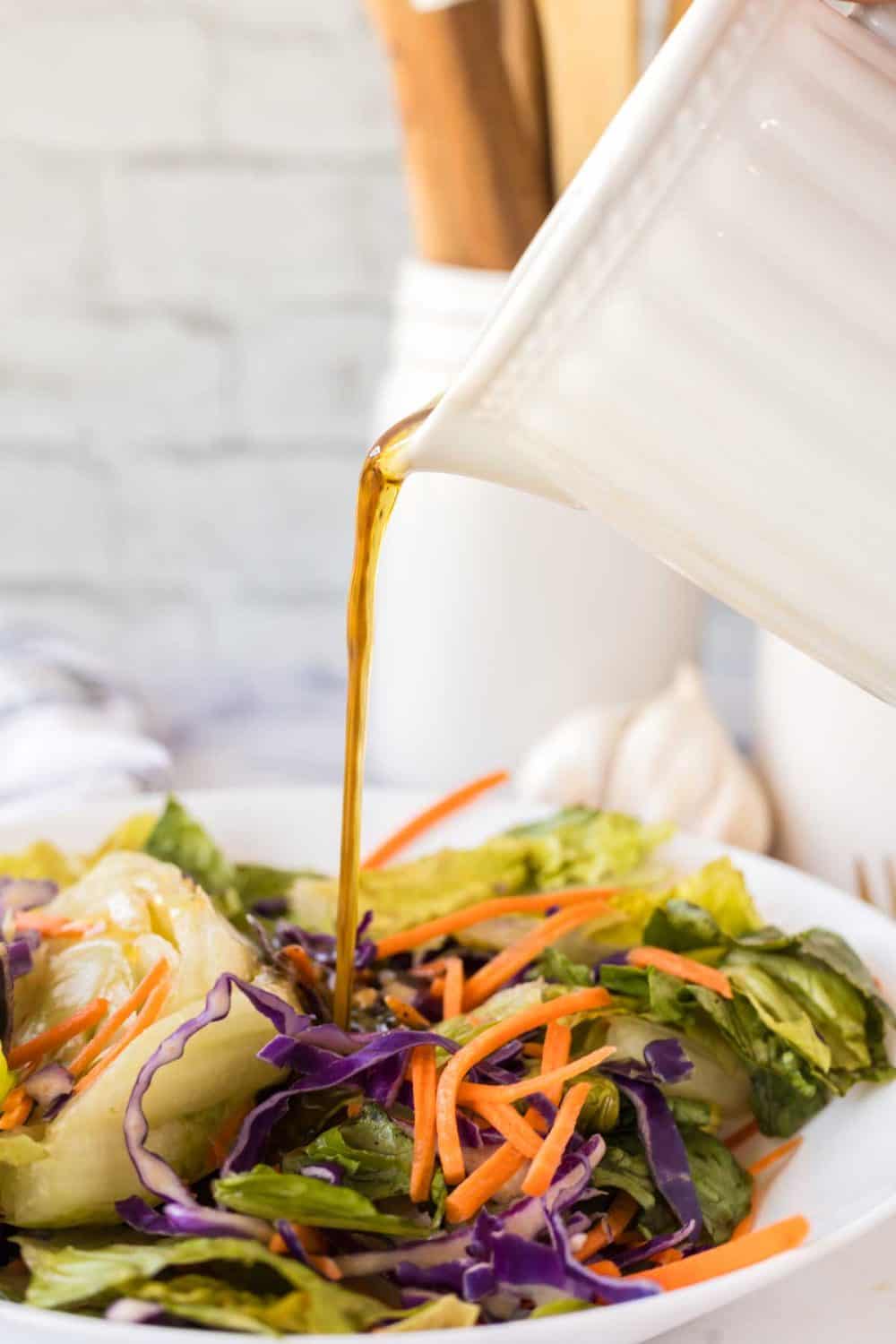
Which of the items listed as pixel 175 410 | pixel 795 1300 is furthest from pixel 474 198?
pixel 795 1300

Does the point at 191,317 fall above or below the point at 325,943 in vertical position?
below

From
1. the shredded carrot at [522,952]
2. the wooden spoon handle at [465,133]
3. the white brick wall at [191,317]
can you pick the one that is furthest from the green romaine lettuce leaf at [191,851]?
the white brick wall at [191,317]

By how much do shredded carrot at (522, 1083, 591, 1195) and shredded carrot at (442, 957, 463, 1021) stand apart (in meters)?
0.15

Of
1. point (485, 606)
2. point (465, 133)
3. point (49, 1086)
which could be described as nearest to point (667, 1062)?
point (49, 1086)

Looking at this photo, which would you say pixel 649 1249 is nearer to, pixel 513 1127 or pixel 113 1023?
pixel 513 1127

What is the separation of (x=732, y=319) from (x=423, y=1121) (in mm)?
533

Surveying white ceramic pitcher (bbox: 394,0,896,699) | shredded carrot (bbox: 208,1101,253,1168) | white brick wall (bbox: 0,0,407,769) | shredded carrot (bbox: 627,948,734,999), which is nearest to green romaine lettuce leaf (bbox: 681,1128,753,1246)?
shredded carrot (bbox: 627,948,734,999)

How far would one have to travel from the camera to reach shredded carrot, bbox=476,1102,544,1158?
971 mm

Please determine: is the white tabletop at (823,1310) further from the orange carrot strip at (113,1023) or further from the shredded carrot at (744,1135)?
the orange carrot strip at (113,1023)

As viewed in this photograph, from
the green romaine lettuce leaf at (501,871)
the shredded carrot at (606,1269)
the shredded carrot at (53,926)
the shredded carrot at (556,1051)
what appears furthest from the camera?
the green romaine lettuce leaf at (501,871)

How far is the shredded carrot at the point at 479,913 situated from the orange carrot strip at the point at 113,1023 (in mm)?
268

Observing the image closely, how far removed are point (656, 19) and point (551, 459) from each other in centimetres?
161

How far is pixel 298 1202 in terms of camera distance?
902 millimetres

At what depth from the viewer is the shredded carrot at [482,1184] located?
94 cm
